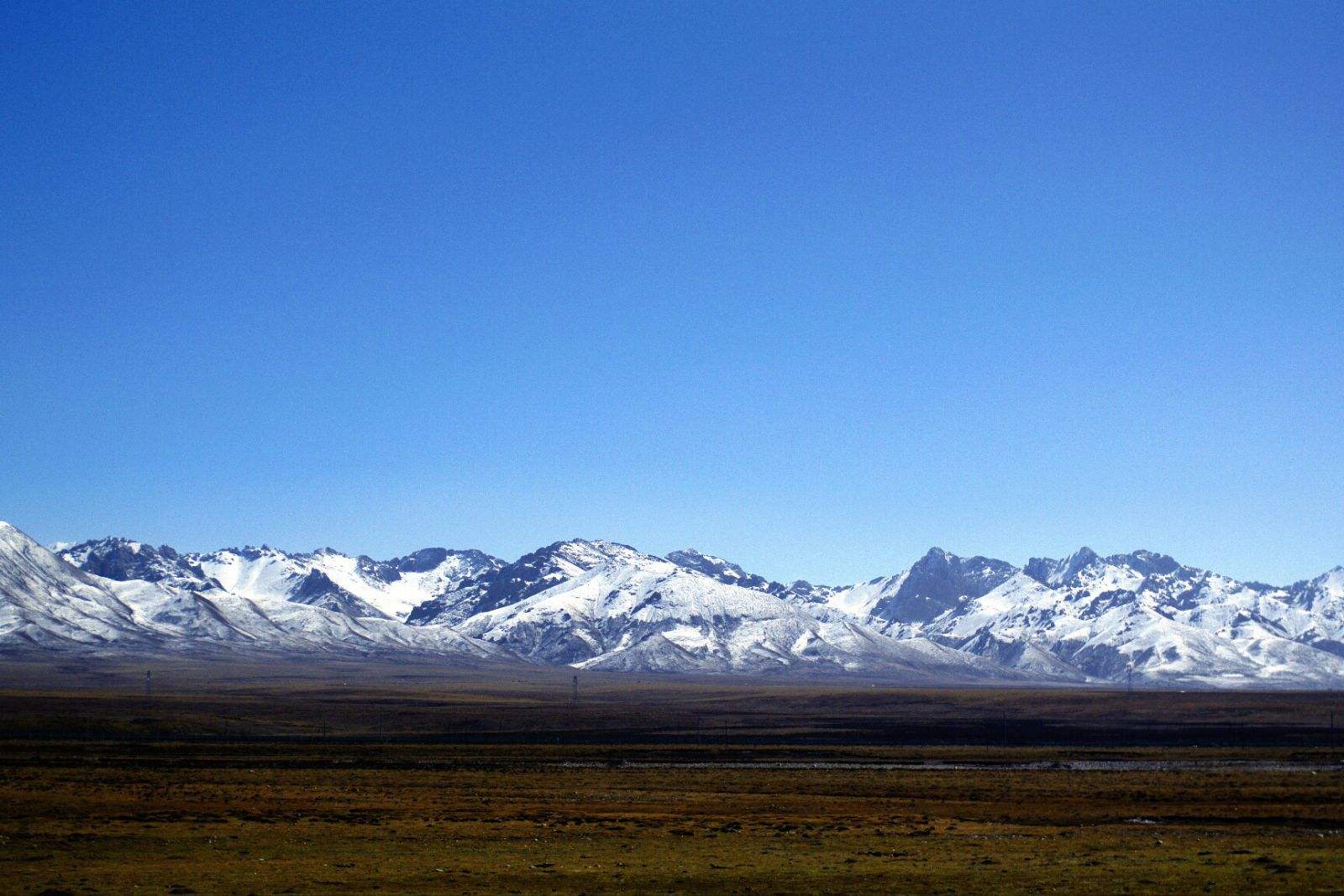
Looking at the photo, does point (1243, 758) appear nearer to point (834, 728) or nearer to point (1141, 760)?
point (1141, 760)

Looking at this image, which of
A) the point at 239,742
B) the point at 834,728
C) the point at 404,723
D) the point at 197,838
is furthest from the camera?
the point at 404,723

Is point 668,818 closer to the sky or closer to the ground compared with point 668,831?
closer to the ground

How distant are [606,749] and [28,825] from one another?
75.6m

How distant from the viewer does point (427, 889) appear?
124ft

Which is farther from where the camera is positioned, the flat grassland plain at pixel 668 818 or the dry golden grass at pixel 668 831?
the flat grassland plain at pixel 668 818

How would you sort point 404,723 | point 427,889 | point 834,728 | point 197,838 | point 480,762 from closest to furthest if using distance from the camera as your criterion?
point 427,889 → point 197,838 → point 480,762 → point 834,728 → point 404,723

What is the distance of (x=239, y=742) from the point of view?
135m

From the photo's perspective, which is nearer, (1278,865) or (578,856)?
(1278,865)

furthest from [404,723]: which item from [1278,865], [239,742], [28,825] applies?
[1278,865]

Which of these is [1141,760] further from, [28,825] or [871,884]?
[28,825]

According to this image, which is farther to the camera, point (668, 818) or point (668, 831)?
point (668, 818)

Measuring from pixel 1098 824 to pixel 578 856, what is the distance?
2579 centimetres

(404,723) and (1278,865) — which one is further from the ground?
(1278,865)

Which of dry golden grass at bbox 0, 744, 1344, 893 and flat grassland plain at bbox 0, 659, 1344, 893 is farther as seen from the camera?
flat grassland plain at bbox 0, 659, 1344, 893
